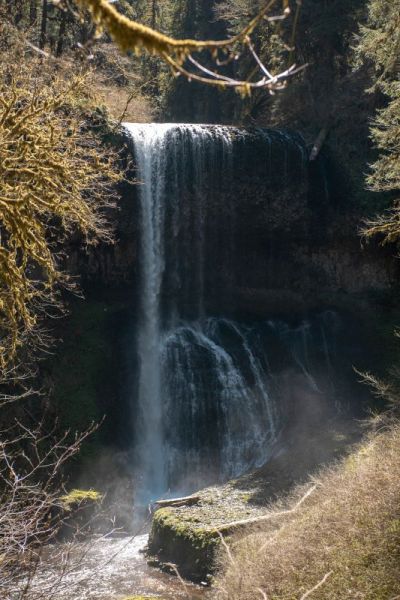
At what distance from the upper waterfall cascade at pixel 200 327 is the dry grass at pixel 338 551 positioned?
7555mm

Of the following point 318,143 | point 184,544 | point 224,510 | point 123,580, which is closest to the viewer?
point 123,580

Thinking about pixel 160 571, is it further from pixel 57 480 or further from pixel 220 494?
pixel 57 480

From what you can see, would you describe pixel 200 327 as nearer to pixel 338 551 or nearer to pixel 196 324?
pixel 196 324

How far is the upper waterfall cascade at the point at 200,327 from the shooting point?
1639 centimetres

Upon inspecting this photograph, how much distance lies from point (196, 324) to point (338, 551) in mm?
12185

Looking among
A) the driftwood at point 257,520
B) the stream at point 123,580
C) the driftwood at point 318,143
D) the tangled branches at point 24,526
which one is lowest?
the stream at point 123,580

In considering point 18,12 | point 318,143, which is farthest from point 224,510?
point 18,12

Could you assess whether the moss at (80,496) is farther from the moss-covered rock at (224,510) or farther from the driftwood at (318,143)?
the driftwood at (318,143)

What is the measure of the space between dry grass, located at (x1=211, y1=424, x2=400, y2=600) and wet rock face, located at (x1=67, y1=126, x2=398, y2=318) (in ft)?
36.5

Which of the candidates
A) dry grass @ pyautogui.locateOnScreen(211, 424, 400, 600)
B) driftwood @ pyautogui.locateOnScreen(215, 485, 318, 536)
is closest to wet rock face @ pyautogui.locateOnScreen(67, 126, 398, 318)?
driftwood @ pyautogui.locateOnScreen(215, 485, 318, 536)

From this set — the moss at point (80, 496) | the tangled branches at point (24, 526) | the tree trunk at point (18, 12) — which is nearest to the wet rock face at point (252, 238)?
Result: the tree trunk at point (18, 12)

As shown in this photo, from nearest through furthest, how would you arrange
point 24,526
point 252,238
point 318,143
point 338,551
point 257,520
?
point 24,526 < point 338,551 < point 257,520 < point 252,238 < point 318,143

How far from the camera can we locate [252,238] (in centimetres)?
1980

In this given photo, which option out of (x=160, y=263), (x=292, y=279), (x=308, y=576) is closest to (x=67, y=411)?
(x=160, y=263)
